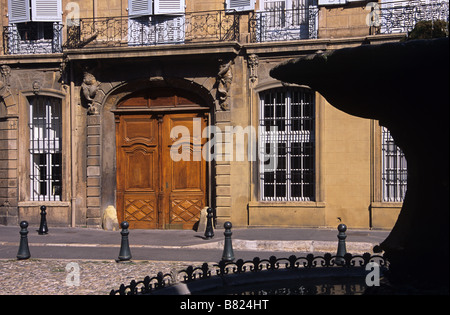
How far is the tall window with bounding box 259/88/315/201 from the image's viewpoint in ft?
53.8

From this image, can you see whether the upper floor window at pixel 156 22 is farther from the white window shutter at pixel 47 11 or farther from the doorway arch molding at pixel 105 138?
the white window shutter at pixel 47 11

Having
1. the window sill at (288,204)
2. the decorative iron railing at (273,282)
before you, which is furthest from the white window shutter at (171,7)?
the decorative iron railing at (273,282)

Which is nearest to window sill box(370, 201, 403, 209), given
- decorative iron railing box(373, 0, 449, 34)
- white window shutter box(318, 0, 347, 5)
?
decorative iron railing box(373, 0, 449, 34)

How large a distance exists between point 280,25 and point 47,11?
6548 mm

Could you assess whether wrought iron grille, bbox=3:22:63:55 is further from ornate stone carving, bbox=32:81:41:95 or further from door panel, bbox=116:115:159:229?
door panel, bbox=116:115:159:229

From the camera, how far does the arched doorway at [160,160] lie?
17.2 m

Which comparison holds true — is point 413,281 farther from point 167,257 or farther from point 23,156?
point 23,156

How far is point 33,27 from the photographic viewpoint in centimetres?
1784

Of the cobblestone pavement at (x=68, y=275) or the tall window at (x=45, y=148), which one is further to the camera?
the tall window at (x=45, y=148)

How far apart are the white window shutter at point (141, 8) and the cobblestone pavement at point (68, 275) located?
8126 mm

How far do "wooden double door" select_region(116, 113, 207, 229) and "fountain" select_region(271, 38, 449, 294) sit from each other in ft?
38.2

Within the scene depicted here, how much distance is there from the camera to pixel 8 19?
1789 centimetres

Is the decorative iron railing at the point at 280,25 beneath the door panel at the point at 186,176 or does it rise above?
above

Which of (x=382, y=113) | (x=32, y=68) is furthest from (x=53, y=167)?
(x=382, y=113)
